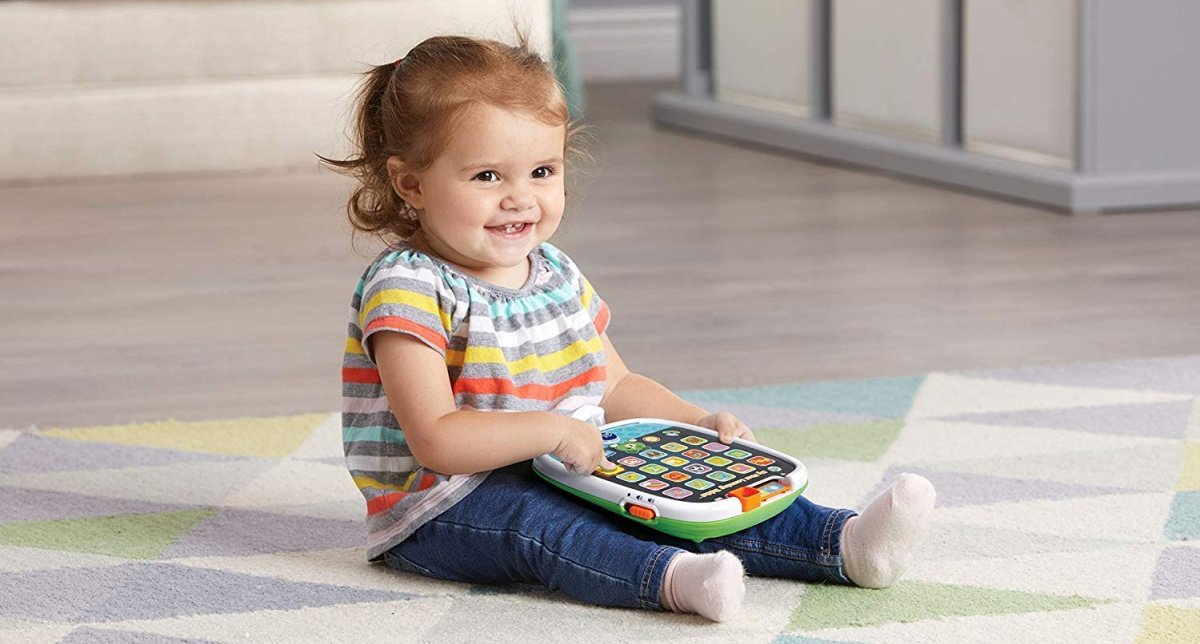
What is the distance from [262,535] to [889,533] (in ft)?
1.39

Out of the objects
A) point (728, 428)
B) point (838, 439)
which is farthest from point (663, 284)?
point (728, 428)

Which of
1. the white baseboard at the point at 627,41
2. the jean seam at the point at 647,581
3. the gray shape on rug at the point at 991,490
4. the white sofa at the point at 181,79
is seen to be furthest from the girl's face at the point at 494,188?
the white baseboard at the point at 627,41

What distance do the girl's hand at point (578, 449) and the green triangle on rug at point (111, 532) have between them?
29cm

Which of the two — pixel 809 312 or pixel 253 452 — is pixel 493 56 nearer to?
pixel 253 452

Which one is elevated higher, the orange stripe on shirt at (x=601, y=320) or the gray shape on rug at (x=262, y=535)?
the orange stripe on shirt at (x=601, y=320)

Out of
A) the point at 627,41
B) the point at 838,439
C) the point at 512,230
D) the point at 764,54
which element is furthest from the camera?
the point at 627,41

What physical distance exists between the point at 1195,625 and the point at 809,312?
0.89 m

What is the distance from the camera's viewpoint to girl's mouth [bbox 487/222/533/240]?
97cm

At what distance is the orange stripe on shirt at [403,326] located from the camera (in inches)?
36.7

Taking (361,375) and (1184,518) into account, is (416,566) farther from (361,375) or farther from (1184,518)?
(1184,518)

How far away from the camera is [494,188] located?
0.96m

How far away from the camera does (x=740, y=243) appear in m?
2.15

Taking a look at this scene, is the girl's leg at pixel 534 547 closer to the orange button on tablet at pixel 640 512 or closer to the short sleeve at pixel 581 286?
the orange button on tablet at pixel 640 512

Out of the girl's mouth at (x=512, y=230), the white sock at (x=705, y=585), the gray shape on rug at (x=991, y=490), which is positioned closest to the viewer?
the white sock at (x=705, y=585)
